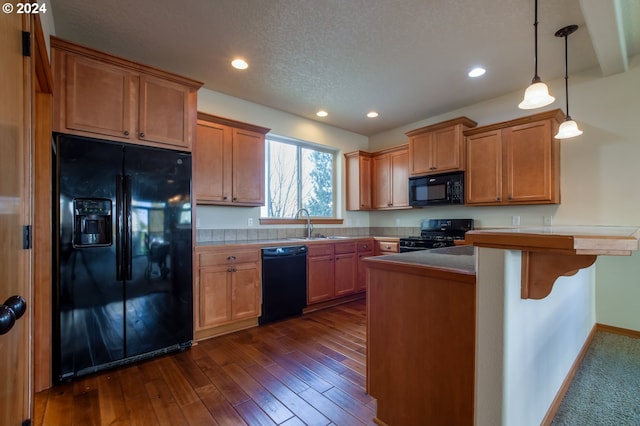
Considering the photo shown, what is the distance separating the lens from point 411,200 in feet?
14.1

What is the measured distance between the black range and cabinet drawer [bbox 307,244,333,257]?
112cm

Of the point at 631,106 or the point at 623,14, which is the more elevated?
the point at 623,14

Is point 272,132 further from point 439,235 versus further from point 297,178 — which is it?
point 439,235

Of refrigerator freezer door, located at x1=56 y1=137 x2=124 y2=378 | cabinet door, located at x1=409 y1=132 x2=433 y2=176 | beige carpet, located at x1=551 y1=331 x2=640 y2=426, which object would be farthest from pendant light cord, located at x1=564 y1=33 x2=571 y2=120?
refrigerator freezer door, located at x1=56 y1=137 x2=124 y2=378

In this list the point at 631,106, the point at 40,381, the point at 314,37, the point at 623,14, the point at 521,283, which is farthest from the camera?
the point at 631,106

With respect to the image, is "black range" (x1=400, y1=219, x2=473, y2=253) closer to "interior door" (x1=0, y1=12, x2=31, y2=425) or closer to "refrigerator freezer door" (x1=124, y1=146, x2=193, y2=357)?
"refrigerator freezer door" (x1=124, y1=146, x2=193, y2=357)

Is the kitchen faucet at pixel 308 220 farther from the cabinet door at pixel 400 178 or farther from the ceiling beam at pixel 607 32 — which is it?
the ceiling beam at pixel 607 32

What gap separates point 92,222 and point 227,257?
117cm

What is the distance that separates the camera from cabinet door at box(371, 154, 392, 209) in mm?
4750

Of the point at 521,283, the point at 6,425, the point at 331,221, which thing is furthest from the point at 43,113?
the point at 331,221

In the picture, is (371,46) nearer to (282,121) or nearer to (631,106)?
(282,121)

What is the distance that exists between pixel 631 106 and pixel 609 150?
17.7 inches

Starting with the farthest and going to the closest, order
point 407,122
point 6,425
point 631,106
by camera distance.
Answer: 1. point 407,122
2. point 631,106
3. point 6,425

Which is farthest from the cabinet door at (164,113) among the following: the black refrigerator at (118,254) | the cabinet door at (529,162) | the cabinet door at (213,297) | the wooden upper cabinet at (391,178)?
the cabinet door at (529,162)
